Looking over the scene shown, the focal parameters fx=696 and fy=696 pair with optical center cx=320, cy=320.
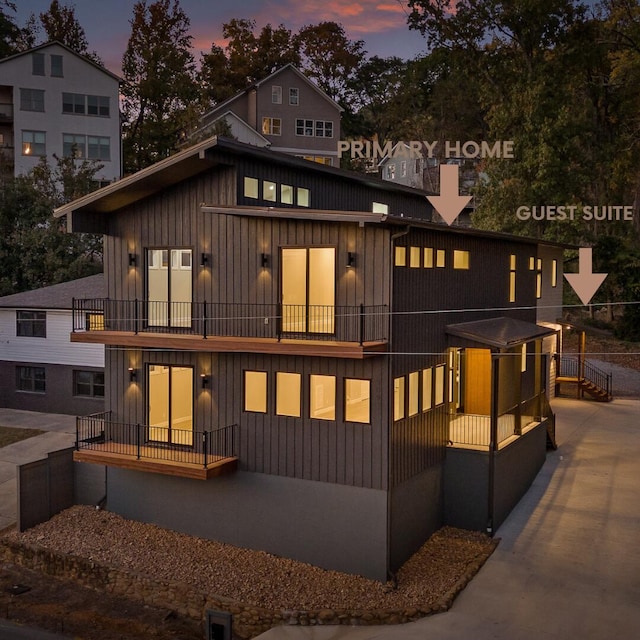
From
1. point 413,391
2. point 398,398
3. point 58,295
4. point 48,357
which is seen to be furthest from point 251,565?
point 58,295

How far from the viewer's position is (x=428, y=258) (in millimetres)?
16297

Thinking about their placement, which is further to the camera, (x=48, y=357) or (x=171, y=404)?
(x=48, y=357)

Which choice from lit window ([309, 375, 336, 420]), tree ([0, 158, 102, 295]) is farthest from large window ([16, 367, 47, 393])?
lit window ([309, 375, 336, 420])

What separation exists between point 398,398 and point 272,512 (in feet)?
12.7

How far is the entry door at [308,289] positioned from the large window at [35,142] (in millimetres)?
34861

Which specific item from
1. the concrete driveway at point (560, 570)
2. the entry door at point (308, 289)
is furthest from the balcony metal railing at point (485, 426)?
the entry door at point (308, 289)

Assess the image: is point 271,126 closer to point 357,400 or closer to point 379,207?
point 379,207

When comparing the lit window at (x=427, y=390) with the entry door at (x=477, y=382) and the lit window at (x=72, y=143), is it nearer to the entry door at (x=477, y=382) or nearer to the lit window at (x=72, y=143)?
the entry door at (x=477, y=382)

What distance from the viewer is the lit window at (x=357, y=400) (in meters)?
14.6

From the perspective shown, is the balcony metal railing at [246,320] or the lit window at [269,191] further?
the lit window at [269,191]

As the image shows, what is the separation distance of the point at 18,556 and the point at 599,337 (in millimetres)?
33087

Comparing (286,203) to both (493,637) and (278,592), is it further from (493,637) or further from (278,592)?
(493,637)

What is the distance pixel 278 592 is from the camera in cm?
1381

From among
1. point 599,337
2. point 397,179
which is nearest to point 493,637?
point 599,337
